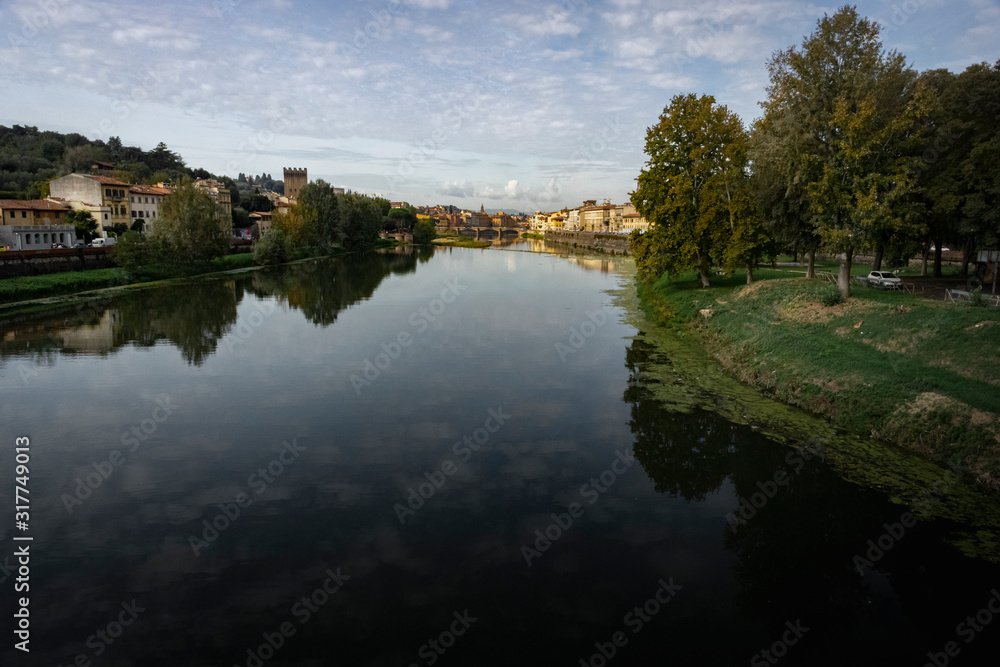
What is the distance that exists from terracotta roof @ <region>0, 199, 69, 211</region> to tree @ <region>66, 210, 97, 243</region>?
77.9 inches

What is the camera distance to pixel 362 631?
9344mm

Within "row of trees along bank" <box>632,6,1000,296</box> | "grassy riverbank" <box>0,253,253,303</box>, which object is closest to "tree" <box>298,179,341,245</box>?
"grassy riverbank" <box>0,253,253,303</box>

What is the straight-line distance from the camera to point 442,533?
12.1m

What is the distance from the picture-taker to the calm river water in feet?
30.4

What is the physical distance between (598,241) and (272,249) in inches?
3384

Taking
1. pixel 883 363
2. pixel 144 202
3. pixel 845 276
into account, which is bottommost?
pixel 883 363

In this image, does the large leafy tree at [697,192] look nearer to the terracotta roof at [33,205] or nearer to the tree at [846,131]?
the tree at [846,131]

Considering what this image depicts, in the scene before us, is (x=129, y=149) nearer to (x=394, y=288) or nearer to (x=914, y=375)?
(x=394, y=288)

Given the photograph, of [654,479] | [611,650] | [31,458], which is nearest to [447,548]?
[611,650]

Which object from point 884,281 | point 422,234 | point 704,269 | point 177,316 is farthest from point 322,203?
point 884,281

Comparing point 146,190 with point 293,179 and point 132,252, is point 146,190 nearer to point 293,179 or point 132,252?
point 132,252

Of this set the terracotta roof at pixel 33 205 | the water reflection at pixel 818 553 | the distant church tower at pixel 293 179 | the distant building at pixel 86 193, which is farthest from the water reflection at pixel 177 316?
the distant church tower at pixel 293 179

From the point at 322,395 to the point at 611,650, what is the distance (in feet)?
48.4

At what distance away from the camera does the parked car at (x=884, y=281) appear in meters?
32.8
